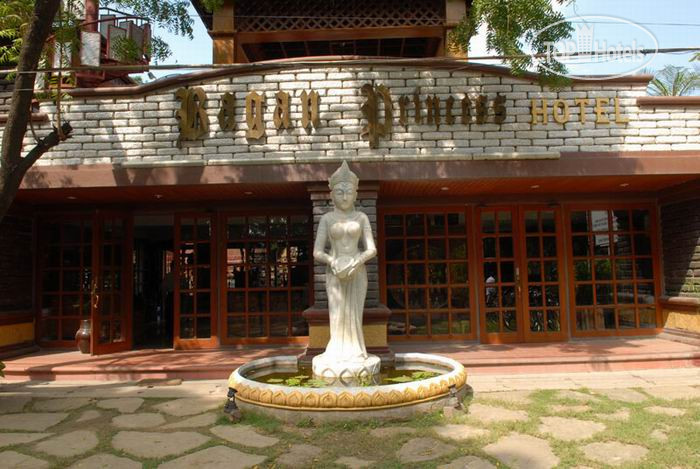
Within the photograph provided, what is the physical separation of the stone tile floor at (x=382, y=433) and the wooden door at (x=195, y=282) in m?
2.27

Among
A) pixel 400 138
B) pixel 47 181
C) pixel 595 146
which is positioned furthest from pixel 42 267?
pixel 595 146

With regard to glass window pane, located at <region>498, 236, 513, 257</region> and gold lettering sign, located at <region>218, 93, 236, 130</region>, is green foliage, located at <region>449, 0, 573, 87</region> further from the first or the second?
gold lettering sign, located at <region>218, 93, 236, 130</region>

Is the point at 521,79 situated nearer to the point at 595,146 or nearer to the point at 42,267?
the point at 595,146

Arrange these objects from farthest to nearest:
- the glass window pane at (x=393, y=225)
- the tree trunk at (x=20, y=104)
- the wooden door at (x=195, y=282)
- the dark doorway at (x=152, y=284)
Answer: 1. the dark doorway at (x=152, y=284)
2. the glass window pane at (x=393, y=225)
3. the wooden door at (x=195, y=282)
4. the tree trunk at (x=20, y=104)

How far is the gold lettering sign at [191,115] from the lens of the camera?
6672mm

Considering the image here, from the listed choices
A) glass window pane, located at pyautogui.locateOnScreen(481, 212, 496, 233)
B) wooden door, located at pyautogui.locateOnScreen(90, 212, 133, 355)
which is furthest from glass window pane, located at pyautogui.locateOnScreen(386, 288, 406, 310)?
wooden door, located at pyautogui.locateOnScreen(90, 212, 133, 355)

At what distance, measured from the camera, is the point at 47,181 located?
6.62 meters

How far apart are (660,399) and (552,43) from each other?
406 cm

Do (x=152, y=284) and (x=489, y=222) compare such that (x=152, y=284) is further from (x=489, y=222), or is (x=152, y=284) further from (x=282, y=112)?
Answer: (x=489, y=222)

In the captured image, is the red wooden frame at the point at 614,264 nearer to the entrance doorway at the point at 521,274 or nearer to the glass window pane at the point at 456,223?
Answer: the entrance doorway at the point at 521,274

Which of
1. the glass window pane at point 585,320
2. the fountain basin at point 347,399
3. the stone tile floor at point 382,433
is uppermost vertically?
the glass window pane at point 585,320

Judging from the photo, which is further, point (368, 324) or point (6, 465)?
point (368, 324)

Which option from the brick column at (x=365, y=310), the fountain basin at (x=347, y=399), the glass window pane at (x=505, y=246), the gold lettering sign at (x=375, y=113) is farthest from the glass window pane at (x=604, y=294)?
the fountain basin at (x=347, y=399)

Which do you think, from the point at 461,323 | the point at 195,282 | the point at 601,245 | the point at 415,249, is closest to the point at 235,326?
the point at 195,282
